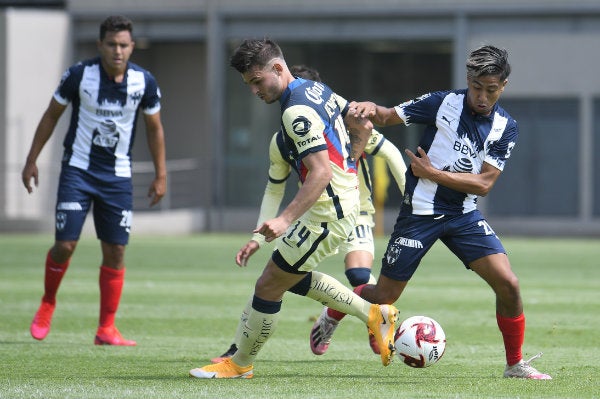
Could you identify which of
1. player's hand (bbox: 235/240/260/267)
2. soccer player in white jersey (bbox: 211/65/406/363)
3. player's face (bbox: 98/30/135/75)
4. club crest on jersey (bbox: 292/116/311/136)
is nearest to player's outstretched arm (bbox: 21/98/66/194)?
player's face (bbox: 98/30/135/75)

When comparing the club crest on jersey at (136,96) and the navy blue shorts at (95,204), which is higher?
the club crest on jersey at (136,96)

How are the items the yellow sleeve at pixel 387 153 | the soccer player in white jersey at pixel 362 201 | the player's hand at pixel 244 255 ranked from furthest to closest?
the yellow sleeve at pixel 387 153, the soccer player in white jersey at pixel 362 201, the player's hand at pixel 244 255

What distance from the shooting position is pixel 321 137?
6773mm

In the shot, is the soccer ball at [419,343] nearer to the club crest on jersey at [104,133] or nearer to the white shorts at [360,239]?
the white shorts at [360,239]

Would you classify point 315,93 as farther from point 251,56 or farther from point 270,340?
point 270,340

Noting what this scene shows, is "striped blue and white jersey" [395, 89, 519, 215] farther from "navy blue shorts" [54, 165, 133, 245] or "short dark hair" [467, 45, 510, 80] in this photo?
"navy blue shorts" [54, 165, 133, 245]

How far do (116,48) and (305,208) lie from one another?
125 inches

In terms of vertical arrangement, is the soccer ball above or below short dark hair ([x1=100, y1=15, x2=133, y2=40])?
below

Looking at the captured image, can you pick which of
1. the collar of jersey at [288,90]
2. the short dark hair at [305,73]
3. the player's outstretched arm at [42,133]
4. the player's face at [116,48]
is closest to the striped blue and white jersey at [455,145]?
the collar of jersey at [288,90]

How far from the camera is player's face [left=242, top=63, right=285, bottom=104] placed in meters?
6.80

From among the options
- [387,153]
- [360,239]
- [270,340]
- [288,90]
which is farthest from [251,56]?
[270,340]

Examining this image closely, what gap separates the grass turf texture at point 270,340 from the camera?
6930mm

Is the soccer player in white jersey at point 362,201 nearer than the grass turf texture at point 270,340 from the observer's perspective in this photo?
No

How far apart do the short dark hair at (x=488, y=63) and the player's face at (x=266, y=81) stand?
110cm
